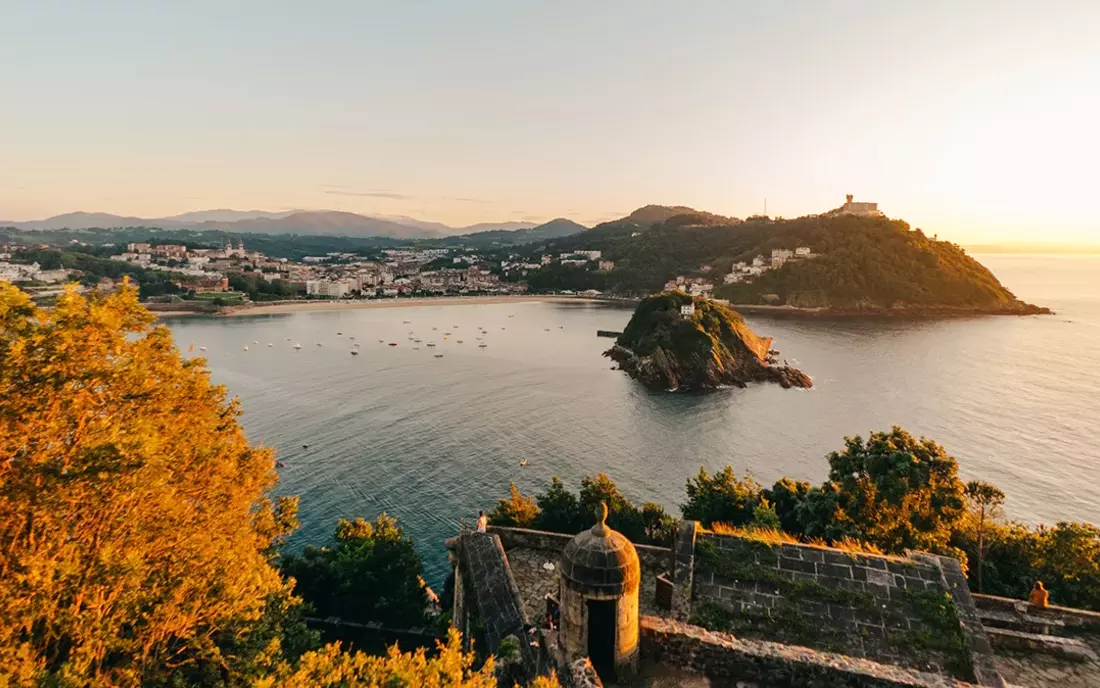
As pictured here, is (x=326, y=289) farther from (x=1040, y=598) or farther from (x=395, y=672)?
(x=1040, y=598)

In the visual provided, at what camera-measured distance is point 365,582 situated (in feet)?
74.3

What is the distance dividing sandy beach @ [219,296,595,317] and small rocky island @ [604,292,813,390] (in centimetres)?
8861

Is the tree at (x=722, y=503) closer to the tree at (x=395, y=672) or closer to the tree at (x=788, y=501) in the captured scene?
the tree at (x=788, y=501)

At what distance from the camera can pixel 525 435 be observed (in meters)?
52.8

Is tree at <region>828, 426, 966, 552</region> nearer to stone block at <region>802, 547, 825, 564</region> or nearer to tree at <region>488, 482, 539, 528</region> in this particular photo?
stone block at <region>802, 547, 825, 564</region>

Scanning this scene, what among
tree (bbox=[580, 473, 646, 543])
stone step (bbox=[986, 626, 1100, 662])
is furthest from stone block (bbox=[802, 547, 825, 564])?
tree (bbox=[580, 473, 646, 543])

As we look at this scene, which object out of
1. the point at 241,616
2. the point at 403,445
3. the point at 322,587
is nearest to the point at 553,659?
the point at 241,616

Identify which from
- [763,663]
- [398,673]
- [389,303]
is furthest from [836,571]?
[389,303]

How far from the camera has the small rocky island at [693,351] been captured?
74562mm

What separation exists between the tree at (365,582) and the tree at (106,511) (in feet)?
34.3

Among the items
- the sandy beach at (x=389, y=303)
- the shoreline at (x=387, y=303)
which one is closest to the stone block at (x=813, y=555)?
the shoreline at (x=387, y=303)

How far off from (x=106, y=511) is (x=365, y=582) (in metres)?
14.8

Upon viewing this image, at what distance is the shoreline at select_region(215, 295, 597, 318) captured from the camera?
142 m

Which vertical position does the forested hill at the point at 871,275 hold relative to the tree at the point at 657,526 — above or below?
above
